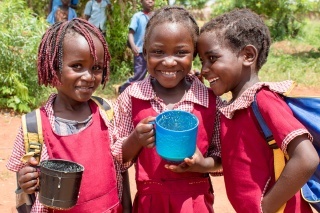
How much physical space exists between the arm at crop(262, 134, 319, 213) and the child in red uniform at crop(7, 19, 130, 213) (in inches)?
29.9

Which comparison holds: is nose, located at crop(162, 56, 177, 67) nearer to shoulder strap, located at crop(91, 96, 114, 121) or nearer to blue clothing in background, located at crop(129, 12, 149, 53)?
shoulder strap, located at crop(91, 96, 114, 121)

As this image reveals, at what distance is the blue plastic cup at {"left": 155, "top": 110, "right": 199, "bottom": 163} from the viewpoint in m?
1.64

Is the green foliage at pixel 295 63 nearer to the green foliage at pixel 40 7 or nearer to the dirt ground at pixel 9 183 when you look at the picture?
the dirt ground at pixel 9 183

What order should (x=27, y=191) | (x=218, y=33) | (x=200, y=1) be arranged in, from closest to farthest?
(x=27, y=191)
(x=218, y=33)
(x=200, y=1)

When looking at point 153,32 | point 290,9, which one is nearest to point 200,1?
point 290,9

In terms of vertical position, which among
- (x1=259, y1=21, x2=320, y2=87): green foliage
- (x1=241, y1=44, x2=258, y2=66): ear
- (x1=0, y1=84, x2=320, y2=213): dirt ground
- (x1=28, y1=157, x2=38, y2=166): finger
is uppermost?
(x1=241, y1=44, x2=258, y2=66): ear

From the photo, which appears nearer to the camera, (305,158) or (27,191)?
(305,158)

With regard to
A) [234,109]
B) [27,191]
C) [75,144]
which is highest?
[234,109]

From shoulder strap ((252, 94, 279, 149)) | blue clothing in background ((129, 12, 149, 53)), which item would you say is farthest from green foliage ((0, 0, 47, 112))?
shoulder strap ((252, 94, 279, 149))

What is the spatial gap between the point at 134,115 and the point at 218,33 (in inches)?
21.4

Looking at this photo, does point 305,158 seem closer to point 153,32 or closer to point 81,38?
point 153,32

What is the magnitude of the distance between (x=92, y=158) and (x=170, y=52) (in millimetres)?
595

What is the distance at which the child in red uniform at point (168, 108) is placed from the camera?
196 centimetres

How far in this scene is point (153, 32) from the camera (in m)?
2.00
